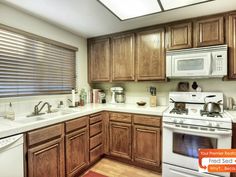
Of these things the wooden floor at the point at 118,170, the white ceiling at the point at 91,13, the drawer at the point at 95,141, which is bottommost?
the wooden floor at the point at 118,170

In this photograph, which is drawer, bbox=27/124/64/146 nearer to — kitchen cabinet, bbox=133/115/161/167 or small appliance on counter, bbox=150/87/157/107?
kitchen cabinet, bbox=133/115/161/167

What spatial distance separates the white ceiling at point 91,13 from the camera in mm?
1732

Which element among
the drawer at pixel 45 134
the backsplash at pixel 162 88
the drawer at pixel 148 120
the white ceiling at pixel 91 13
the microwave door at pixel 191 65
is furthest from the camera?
the backsplash at pixel 162 88

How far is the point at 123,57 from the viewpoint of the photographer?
2666mm

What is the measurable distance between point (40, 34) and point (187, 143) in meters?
2.48

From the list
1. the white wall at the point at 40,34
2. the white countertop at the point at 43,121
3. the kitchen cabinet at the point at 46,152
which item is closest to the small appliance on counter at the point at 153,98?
the white countertop at the point at 43,121

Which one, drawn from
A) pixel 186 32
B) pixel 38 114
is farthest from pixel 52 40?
pixel 186 32

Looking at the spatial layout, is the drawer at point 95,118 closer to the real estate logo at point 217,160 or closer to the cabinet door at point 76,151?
the cabinet door at point 76,151

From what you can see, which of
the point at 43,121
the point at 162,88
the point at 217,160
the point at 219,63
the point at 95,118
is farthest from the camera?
the point at 162,88

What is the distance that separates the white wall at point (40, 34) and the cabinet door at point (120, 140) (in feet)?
3.37

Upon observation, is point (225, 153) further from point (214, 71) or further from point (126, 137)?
point (126, 137)

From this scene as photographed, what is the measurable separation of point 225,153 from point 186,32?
163 centimetres

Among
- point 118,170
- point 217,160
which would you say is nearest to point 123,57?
point 118,170

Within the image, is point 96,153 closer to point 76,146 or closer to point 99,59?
point 76,146
